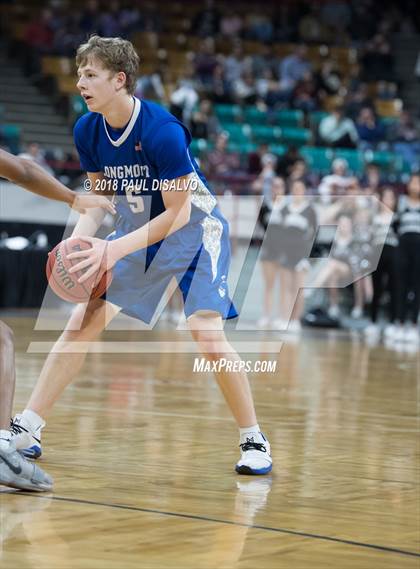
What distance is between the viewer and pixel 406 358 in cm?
1245

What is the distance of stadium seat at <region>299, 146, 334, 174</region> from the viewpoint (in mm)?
19719

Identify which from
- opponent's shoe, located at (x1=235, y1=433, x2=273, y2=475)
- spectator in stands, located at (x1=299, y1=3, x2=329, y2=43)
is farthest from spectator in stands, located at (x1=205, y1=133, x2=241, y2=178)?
opponent's shoe, located at (x1=235, y1=433, x2=273, y2=475)

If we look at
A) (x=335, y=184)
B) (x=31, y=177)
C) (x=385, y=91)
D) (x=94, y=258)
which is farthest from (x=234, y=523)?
(x=385, y=91)

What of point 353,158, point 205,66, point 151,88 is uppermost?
point 205,66

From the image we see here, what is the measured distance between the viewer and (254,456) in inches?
219

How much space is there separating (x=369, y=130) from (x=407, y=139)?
2.21 feet

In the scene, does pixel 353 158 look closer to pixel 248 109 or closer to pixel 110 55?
pixel 248 109

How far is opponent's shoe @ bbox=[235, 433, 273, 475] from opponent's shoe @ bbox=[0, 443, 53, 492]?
108 cm

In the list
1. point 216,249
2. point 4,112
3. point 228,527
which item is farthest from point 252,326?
point 228,527

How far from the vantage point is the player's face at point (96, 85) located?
5352 millimetres

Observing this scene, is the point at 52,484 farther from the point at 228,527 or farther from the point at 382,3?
the point at 382,3

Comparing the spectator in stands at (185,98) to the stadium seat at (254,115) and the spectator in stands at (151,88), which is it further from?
the stadium seat at (254,115)

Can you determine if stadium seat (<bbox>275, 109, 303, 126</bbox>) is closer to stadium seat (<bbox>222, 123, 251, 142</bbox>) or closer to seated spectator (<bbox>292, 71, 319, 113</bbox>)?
seated spectator (<bbox>292, 71, 319, 113</bbox>)

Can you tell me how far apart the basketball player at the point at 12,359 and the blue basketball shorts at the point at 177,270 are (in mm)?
795
